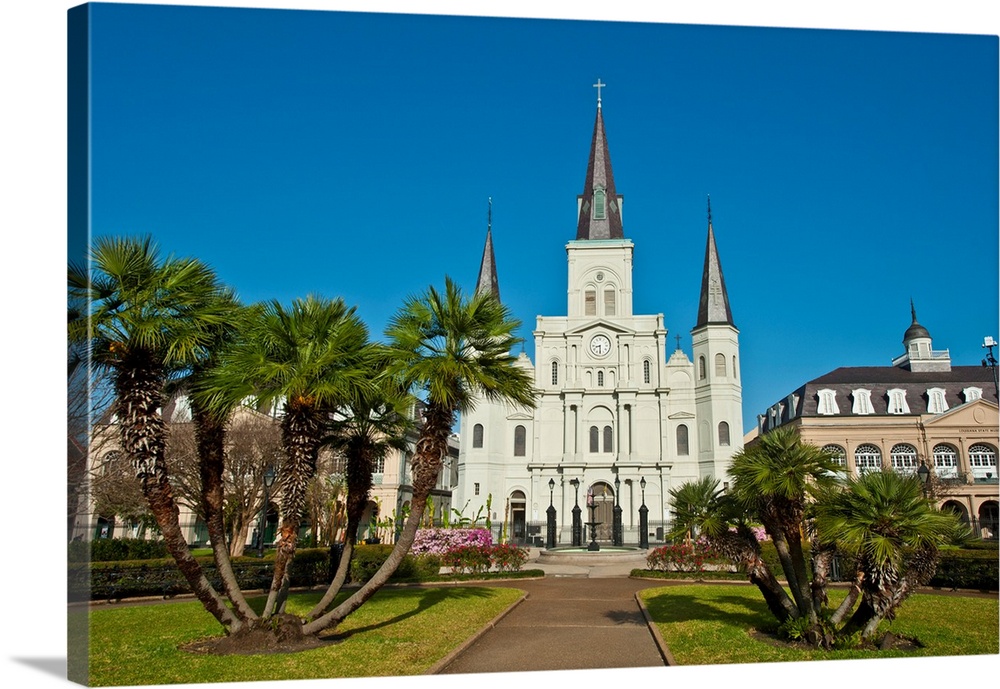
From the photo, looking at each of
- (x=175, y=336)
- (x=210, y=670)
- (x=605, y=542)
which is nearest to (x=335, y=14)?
(x=175, y=336)

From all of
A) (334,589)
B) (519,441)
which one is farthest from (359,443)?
(519,441)

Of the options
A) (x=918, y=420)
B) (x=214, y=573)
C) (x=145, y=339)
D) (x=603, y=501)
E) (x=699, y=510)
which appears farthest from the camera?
(x=603, y=501)

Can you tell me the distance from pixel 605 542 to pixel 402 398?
35.1 m

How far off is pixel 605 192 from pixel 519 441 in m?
19.1

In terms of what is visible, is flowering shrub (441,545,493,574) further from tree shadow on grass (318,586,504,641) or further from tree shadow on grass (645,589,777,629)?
tree shadow on grass (645,589,777,629)

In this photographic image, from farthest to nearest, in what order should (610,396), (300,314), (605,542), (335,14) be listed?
(610,396), (605,542), (300,314), (335,14)

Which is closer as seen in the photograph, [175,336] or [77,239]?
[77,239]

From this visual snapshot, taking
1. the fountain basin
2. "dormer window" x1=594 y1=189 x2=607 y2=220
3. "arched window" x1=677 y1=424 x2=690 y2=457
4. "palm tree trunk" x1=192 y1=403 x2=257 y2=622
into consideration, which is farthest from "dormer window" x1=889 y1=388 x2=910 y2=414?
"palm tree trunk" x1=192 y1=403 x2=257 y2=622

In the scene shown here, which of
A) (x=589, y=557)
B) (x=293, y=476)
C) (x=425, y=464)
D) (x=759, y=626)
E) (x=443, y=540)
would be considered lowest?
(x=589, y=557)

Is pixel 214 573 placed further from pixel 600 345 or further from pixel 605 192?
pixel 605 192

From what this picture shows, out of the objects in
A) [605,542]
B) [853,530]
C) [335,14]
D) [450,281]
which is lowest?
[605,542]

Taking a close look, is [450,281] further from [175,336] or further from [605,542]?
[605,542]

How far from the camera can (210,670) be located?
923 cm

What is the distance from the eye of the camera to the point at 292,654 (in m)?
10.1
